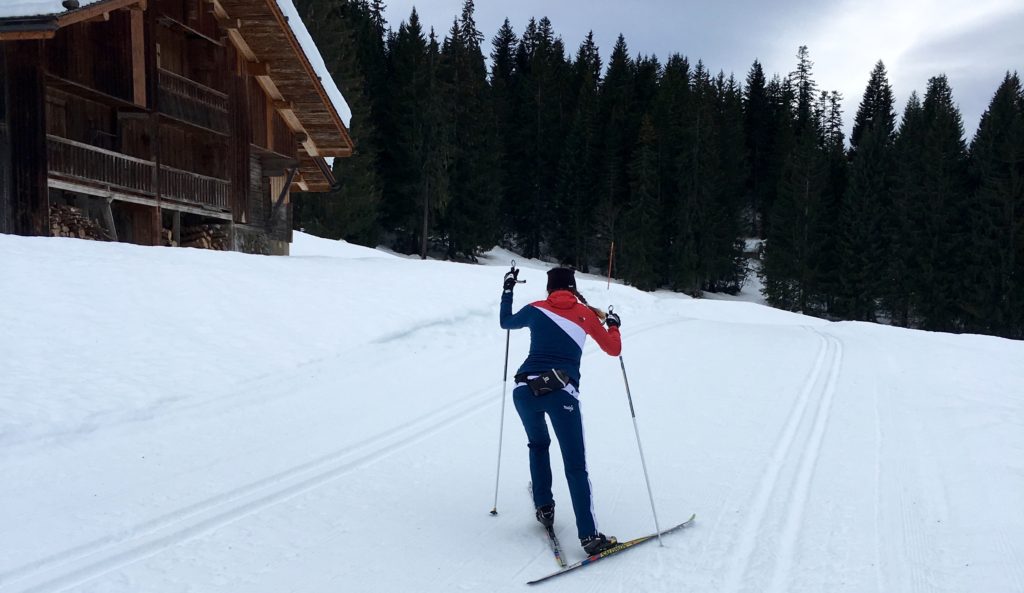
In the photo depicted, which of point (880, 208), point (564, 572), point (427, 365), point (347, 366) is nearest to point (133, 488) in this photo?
point (564, 572)

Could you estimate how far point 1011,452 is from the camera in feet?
23.2

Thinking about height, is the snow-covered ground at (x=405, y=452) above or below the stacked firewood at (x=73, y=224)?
below

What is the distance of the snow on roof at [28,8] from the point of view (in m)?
12.7

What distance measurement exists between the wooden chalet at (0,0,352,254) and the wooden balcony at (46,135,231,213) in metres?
0.03

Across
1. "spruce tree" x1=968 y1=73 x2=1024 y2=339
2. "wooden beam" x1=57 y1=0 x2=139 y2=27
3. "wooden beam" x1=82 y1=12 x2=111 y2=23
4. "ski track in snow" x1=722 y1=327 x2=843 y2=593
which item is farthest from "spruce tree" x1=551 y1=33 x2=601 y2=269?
"ski track in snow" x1=722 y1=327 x2=843 y2=593

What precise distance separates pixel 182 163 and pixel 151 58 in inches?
142

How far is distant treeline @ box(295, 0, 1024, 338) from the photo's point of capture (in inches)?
1640

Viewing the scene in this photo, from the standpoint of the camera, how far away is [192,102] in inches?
736

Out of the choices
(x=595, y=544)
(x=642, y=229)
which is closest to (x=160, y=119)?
(x=595, y=544)

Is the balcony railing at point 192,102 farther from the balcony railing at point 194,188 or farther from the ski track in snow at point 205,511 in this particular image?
the ski track in snow at point 205,511

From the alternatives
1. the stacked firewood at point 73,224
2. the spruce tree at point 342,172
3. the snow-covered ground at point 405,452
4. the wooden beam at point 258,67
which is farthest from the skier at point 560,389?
the spruce tree at point 342,172

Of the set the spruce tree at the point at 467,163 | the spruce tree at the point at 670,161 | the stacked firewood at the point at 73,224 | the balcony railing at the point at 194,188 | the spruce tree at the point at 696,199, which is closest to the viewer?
the stacked firewood at the point at 73,224

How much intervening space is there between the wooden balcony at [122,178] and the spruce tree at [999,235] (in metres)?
40.1

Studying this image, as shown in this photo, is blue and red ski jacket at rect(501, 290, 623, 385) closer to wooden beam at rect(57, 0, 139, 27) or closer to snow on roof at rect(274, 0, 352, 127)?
wooden beam at rect(57, 0, 139, 27)
